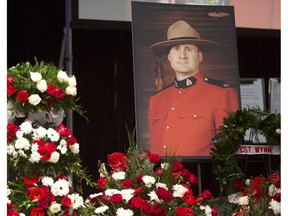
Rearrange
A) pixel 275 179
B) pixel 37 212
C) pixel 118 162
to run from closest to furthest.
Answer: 1. pixel 37 212
2. pixel 118 162
3. pixel 275 179

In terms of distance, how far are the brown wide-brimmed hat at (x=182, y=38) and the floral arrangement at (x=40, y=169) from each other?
144 cm

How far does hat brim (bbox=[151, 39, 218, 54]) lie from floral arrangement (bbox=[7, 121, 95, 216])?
55.1 inches

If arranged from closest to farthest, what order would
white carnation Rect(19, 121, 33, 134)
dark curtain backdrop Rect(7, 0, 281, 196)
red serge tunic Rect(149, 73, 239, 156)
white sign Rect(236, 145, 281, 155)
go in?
white carnation Rect(19, 121, 33, 134), white sign Rect(236, 145, 281, 155), red serge tunic Rect(149, 73, 239, 156), dark curtain backdrop Rect(7, 0, 281, 196)

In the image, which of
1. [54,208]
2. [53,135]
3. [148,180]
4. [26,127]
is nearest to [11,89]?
[26,127]

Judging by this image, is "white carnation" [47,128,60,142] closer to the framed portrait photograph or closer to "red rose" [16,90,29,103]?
"red rose" [16,90,29,103]

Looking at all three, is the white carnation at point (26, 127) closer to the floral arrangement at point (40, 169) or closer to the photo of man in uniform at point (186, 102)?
the floral arrangement at point (40, 169)

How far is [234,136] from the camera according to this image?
15.2 ft

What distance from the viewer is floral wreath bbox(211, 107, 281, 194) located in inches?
182

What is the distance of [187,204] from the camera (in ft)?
13.3

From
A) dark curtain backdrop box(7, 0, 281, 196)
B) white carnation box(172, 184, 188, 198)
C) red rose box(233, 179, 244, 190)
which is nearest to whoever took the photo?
white carnation box(172, 184, 188, 198)


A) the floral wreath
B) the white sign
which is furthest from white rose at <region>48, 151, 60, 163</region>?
the white sign

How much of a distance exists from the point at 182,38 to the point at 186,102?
0.50m

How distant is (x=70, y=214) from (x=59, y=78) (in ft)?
2.53

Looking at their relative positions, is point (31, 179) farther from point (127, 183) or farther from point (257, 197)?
point (257, 197)
